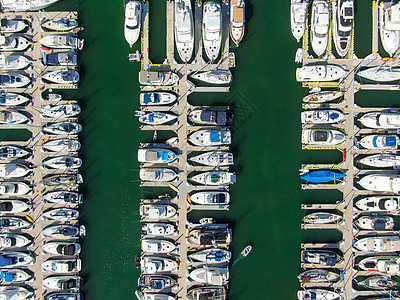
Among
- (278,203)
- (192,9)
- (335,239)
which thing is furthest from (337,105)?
(192,9)

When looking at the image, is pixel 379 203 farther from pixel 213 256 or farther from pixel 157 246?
pixel 157 246

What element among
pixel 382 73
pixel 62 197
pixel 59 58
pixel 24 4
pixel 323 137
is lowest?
pixel 62 197

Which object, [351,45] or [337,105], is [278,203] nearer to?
[337,105]

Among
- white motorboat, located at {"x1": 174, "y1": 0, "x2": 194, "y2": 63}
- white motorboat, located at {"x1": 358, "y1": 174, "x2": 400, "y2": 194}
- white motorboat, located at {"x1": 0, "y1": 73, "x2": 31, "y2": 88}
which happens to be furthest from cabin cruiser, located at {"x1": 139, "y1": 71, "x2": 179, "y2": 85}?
white motorboat, located at {"x1": 358, "y1": 174, "x2": 400, "y2": 194}

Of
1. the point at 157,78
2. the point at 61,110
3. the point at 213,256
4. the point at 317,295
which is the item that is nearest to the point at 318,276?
the point at 317,295

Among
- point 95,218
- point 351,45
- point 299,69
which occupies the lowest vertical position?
point 95,218
